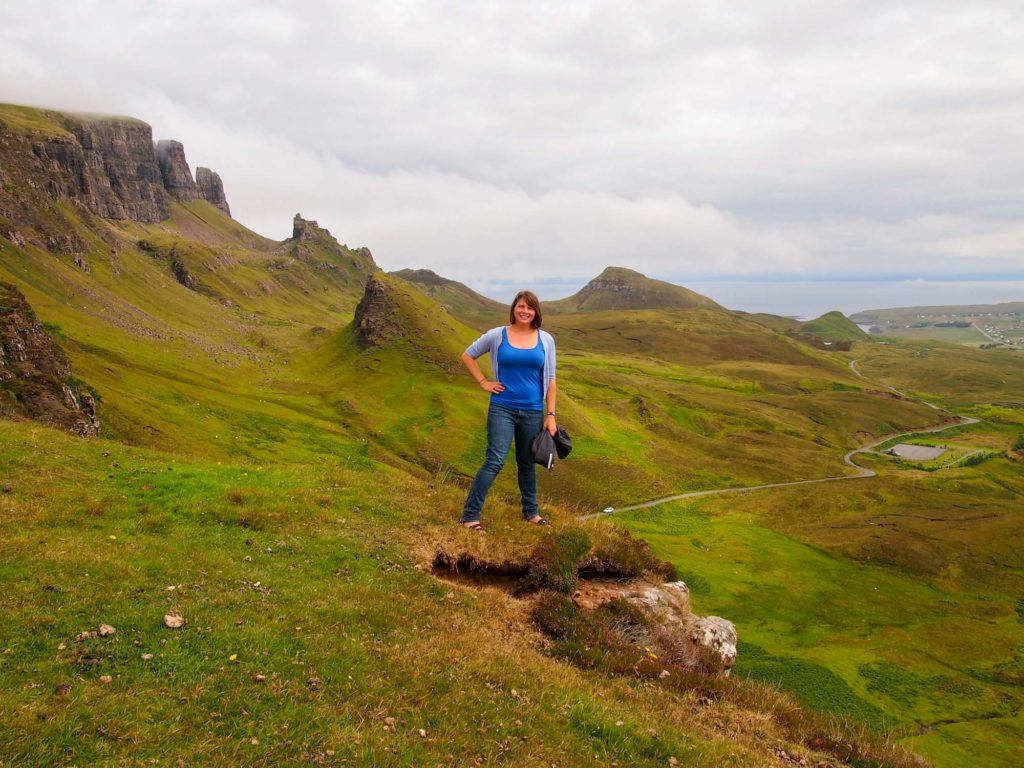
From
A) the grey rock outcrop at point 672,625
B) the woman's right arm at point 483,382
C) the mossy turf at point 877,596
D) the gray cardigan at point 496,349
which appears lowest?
the mossy turf at point 877,596

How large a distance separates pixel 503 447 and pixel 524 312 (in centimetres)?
352

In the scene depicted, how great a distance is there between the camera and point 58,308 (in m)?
95.8

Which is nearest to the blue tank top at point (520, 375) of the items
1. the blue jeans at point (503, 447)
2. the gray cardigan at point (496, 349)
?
the gray cardigan at point (496, 349)

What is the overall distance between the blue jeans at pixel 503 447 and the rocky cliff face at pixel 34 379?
28.6m

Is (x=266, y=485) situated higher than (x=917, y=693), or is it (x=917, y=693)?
(x=266, y=485)

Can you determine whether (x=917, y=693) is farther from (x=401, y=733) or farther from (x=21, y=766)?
(x=21, y=766)

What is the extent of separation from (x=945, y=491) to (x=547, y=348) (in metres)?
169

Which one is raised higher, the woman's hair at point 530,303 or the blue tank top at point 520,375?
the woman's hair at point 530,303

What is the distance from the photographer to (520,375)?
45.9 feet

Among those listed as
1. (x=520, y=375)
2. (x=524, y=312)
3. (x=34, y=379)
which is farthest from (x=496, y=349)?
(x=34, y=379)

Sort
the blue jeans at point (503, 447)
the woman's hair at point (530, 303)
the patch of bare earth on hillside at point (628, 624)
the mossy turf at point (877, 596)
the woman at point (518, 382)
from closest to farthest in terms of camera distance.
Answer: the patch of bare earth on hillside at point (628, 624) → the woman's hair at point (530, 303) → the woman at point (518, 382) → the blue jeans at point (503, 447) → the mossy turf at point (877, 596)

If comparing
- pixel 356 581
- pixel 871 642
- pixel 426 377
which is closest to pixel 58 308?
pixel 426 377

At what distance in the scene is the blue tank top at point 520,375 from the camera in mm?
13789

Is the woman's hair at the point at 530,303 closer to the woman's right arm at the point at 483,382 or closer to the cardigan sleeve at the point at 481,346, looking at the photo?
the cardigan sleeve at the point at 481,346
